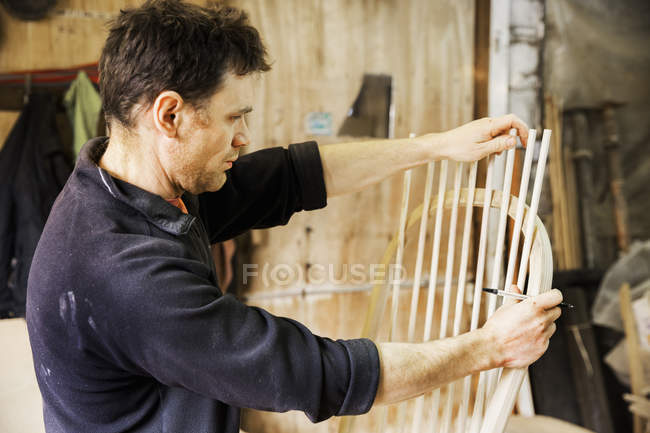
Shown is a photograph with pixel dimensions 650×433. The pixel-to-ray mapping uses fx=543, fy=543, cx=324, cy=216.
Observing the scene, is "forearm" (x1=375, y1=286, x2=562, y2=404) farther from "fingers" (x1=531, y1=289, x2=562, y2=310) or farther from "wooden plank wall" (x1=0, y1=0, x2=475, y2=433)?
"wooden plank wall" (x1=0, y1=0, x2=475, y2=433)

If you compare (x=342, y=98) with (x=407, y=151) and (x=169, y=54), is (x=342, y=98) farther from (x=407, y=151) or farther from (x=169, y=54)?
(x=169, y=54)

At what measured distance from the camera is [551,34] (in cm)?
306

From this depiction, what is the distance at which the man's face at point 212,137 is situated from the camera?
3.53 ft

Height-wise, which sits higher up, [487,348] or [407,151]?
[407,151]

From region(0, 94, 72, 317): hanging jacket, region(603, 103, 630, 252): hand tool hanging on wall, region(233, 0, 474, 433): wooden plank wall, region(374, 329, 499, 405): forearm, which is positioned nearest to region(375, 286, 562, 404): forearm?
region(374, 329, 499, 405): forearm

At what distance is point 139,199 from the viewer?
1053 mm

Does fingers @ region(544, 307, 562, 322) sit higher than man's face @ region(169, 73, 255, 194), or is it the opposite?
man's face @ region(169, 73, 255, 194)

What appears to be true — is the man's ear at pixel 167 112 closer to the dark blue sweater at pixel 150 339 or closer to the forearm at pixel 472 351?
the dark blue sweater at pixel 150 339

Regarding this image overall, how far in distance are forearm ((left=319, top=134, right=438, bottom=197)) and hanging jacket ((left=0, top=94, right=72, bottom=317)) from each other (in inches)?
55.8

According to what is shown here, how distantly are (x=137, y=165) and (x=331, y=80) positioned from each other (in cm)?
176

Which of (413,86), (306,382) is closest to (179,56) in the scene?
(306,382)

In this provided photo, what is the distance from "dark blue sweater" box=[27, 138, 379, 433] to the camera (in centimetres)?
93

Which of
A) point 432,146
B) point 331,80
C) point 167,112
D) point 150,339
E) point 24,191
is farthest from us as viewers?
point 331,80

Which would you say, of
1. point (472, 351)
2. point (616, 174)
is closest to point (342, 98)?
point (616, 174)
